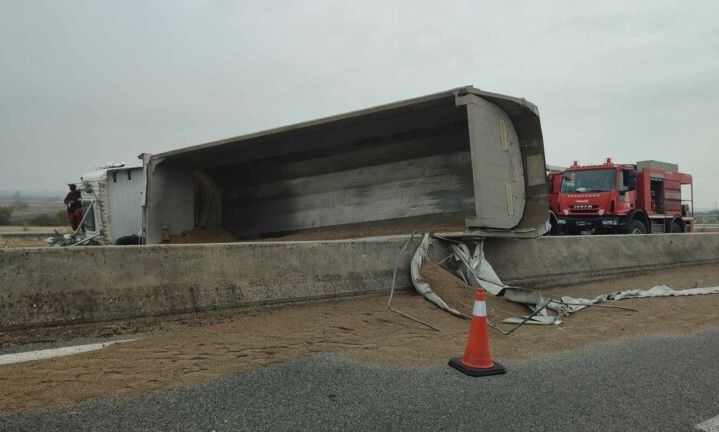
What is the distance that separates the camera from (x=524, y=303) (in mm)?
6719

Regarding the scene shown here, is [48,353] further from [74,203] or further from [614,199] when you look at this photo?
[614,199]

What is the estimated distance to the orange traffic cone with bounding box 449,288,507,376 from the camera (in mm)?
3859

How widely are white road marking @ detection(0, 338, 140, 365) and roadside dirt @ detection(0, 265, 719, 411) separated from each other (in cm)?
13

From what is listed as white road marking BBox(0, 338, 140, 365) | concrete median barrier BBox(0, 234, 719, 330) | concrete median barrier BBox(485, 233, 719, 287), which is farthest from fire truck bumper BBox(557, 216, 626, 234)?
white road marking BBox(0, 338, 140, 365)

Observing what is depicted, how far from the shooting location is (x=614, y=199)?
49.9 ft

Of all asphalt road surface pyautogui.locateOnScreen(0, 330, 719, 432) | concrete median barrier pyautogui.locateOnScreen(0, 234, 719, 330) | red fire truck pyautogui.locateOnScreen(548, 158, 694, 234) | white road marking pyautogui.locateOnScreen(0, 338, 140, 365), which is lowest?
asphalt road surface pyautogui.locateOnScreen(0, 330, 719, 432)

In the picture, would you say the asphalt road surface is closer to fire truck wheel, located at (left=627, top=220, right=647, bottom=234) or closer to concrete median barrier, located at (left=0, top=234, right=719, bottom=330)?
concrete median barrier, located at (left=0, top=234, right=719, bottom=330)

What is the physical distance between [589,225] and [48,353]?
15119 millimetres

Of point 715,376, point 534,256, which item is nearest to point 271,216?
point 534,256

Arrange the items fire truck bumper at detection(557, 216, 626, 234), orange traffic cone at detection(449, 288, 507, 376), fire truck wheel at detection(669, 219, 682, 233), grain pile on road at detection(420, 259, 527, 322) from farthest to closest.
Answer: fire truck wheel at detection(669, 219, 682, 233), fire truck bumper at detection(557, 216, 626, 234), grain pile on road at detection(420, 259, 527, 322), orange traffic cone at detection(449, 288, 507, 376)

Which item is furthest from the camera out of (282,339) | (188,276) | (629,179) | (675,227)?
(675,227)

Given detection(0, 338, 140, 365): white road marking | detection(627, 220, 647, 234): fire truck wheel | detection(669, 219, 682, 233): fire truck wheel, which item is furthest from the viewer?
detection(669, 219, 682, 233): fire truck wheel

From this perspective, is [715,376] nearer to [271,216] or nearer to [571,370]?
[571,370]

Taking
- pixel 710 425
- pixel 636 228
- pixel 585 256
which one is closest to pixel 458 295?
pixel 710 425
